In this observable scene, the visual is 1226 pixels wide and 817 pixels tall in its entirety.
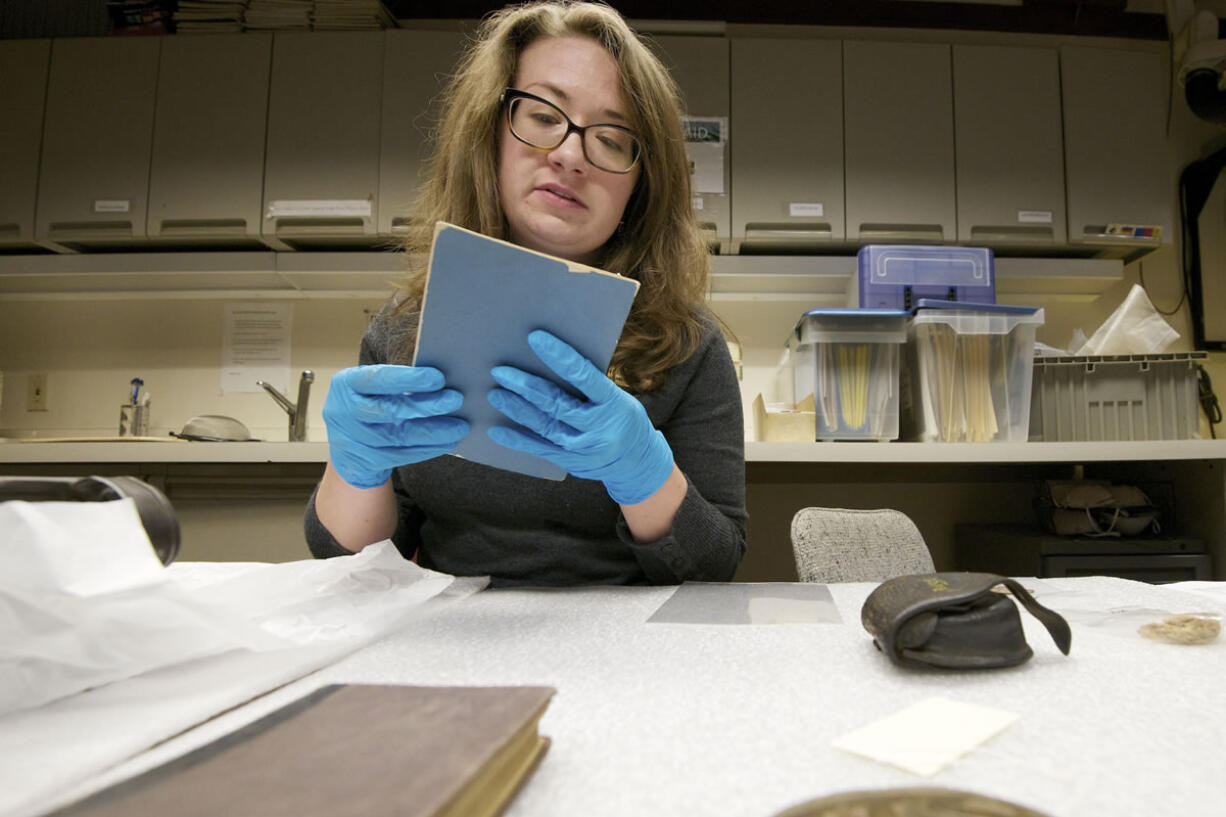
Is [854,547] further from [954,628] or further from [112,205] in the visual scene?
[112,205]

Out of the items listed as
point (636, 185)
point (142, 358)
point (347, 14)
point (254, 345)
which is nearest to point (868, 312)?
point (636, 185)

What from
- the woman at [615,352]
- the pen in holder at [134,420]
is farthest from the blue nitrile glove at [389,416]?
the pen in holder at [134,420]

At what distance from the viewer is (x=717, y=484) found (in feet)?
2.92

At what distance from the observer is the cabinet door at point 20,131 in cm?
220

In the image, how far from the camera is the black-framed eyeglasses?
2.77 ft

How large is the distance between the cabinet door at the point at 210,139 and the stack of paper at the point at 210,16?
0.07 metres

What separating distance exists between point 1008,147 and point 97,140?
2.90 meters

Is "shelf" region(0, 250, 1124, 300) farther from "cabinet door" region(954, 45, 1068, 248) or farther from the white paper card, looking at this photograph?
the white paper card

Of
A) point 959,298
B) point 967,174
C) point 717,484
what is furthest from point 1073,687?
point 967,174

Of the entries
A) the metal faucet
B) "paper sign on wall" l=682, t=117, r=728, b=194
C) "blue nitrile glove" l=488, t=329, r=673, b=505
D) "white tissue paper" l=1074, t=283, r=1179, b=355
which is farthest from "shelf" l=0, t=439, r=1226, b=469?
"blue nitrile glove" l=488, t=329, r=673, b=505

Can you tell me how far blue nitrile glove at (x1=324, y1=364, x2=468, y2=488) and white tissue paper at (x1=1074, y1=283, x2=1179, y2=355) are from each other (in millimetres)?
1875

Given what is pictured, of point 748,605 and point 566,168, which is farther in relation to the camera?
point 566,168

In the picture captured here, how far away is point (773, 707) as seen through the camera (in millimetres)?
375

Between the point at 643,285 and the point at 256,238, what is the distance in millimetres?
1735
